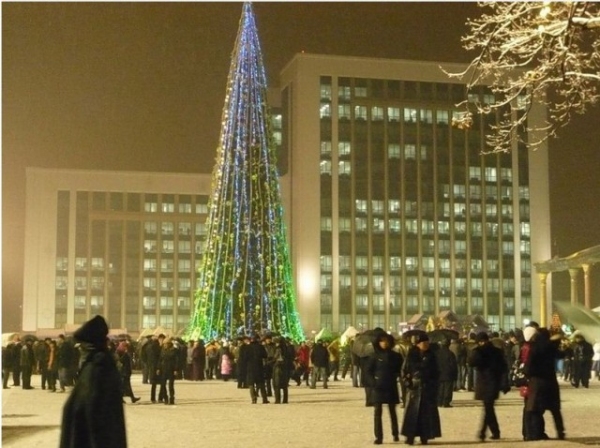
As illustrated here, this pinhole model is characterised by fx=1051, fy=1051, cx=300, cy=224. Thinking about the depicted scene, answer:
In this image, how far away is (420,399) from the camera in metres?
13.1

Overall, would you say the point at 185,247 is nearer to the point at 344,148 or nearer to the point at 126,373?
the point at 344,148

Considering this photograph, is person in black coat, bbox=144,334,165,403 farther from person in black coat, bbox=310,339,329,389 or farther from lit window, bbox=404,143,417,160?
lit window, bbox=404,143,417,160

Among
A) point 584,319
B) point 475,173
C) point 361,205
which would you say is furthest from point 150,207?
point 584,319

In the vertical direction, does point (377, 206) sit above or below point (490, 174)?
below

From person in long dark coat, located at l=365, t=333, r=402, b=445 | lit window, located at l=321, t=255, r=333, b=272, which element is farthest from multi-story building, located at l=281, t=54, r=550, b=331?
person in long dark coat, located at l=365, t=333, r=402, b=445

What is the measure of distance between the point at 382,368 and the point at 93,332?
6.64 metres

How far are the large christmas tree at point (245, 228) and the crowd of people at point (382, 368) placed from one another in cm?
173

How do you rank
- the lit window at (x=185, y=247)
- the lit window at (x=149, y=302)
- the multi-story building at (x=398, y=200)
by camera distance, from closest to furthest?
the multi-story building at (x=398, y=200) < the lit window at (x=149, y=302) < the lit window at (x=185, y=247)

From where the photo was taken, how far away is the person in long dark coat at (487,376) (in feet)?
43.7

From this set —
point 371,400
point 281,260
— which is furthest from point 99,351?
point 281,260

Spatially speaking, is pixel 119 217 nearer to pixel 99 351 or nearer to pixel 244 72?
pixel 244 72

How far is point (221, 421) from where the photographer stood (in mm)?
17125

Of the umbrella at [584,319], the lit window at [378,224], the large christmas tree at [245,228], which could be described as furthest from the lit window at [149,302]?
the umbrella at [584,319]

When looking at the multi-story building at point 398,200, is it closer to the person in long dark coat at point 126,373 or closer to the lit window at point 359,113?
the lit window at point 359,113
